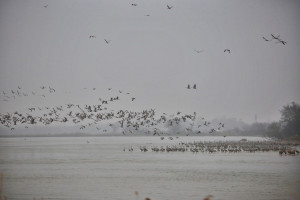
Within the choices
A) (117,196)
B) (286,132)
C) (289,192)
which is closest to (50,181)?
(117,196)

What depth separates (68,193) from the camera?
40562mm

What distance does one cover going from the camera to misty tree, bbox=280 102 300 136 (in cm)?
12256

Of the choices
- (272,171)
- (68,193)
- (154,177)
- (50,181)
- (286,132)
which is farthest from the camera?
(286,132)

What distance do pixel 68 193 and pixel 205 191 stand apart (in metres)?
13.9

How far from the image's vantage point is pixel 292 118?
130125mm

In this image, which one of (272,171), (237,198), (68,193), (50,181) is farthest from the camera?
(272,171)

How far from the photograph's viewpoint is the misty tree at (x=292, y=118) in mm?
122562

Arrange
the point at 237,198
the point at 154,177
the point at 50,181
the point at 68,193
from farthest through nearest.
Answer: the point at 154,177
the point at 50,181
the point at 68,193
the point at 237,198

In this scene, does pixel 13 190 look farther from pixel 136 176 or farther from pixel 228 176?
pixel 228 176

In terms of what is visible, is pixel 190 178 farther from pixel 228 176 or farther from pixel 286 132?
pixel 286 132

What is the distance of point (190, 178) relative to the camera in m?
53.1

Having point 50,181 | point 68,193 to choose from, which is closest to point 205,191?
point 68,193

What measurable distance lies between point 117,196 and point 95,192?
360 centimetres

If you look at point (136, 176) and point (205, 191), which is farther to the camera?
point (136, 176)
